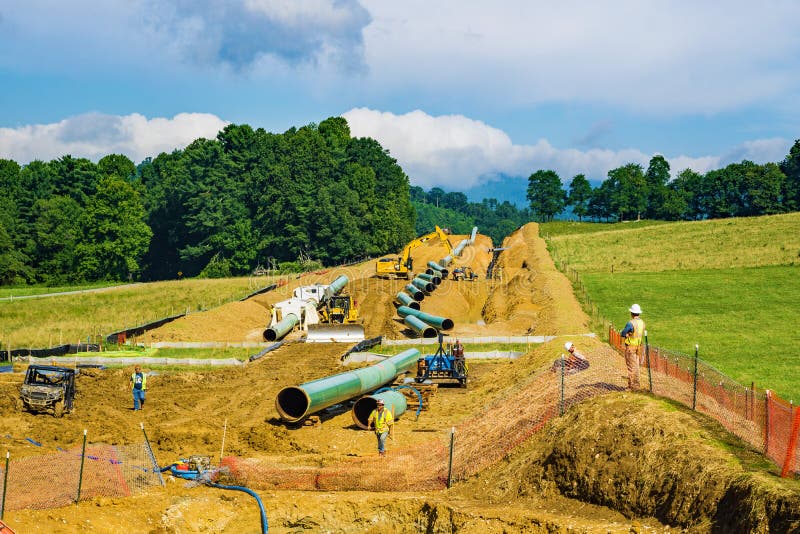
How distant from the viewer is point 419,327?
4356 cm

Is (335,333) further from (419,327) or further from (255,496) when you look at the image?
(255,496)

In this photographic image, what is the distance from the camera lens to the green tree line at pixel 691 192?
138000 mm

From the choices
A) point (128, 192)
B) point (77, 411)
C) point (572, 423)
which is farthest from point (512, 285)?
point (128, 192)

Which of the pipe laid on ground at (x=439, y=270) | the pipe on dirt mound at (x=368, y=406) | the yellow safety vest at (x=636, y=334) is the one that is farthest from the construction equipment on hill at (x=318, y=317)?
the yellow safety vest at (x=636, y=334)

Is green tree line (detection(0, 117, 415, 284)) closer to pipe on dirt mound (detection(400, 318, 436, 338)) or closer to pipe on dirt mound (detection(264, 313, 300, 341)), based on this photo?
pipe on dirt mound (detection(400, 318, 436, 338))

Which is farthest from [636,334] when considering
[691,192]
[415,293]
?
[691,192]

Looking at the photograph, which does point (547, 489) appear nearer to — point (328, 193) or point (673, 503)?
point (673, 503)

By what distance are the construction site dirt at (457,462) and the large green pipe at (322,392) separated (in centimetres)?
58

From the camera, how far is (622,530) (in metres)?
12.4

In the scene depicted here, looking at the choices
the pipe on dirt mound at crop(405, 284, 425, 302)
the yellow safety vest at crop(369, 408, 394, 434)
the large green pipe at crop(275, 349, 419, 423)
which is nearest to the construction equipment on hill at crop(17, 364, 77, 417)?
the large green pipe at crop(275, 349, 419, 423)

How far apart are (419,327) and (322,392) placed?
2050cm

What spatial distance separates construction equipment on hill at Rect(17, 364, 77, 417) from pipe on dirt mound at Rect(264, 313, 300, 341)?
16.3 meters

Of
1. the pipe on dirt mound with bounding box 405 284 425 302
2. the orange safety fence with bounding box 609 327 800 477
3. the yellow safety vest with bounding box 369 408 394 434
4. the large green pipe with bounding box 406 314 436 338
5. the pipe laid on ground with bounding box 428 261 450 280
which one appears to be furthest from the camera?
the pipe laid on ground with bounding box 428 261 450 280

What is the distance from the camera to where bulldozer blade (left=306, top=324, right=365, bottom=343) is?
1587 inches
